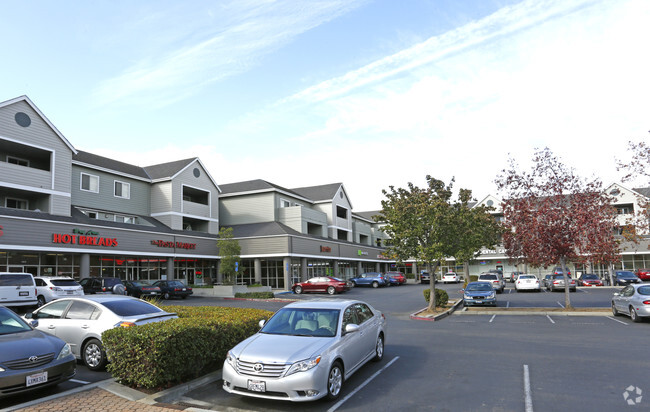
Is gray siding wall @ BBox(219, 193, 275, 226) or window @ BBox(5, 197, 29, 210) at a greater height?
gray siding wall @ BBox(219, 193, 275, 226)

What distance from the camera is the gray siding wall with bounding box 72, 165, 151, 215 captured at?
31.1 metres

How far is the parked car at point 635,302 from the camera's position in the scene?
613 inches

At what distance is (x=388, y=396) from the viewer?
7.24m

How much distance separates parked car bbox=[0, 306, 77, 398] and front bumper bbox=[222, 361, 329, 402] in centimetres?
303

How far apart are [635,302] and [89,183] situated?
108 ft

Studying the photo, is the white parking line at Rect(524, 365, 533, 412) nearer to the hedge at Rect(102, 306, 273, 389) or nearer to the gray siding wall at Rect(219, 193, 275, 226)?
the hedge at Rect(102, 306, 273, 389)

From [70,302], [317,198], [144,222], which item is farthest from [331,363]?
[317,198]

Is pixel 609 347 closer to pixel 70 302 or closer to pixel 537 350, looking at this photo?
pixel 537 350

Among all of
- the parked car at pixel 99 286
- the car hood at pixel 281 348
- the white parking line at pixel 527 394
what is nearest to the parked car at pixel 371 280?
the parked car at pixel 99 286

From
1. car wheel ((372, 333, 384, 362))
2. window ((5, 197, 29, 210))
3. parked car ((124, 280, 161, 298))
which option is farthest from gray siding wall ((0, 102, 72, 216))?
car wheel ((372, 333, 384, 362))

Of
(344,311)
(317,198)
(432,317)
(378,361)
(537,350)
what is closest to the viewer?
(344,311)

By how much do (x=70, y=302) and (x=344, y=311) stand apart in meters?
6.29

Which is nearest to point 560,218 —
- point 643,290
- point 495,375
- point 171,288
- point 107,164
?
point 643,290

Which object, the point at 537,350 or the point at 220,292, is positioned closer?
the point at 537,350
